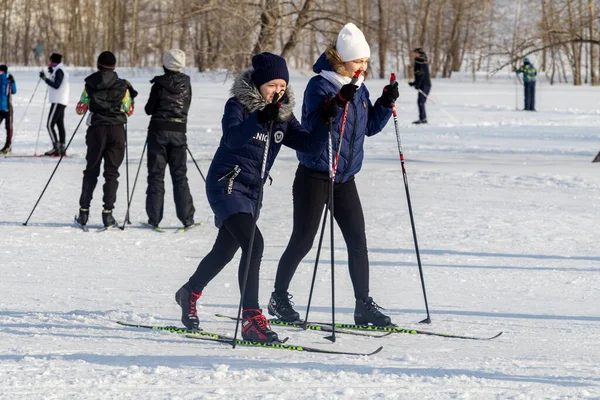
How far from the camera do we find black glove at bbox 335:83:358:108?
4.96 m

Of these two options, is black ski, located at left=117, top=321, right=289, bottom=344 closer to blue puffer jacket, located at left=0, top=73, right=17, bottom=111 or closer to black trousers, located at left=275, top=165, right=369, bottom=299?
black trousers, located at left=275, top=165, right=369, bottom=299

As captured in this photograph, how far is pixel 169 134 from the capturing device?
933cm

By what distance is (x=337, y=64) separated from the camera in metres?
5.33

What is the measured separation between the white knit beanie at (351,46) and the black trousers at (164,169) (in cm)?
424

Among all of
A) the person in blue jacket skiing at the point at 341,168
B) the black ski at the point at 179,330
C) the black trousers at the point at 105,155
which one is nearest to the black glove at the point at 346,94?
the person in blue jacket skiing at the point at 341,168

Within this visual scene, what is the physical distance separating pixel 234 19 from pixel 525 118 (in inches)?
463

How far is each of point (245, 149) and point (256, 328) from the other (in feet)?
3.02

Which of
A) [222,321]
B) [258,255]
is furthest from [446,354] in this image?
[222,321]

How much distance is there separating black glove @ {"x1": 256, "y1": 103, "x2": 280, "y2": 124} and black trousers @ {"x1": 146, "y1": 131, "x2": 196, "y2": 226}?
4.71 meters

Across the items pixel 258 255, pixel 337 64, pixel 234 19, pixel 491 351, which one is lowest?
pixel 491 351

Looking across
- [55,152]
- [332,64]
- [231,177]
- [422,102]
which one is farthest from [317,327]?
[422,102]

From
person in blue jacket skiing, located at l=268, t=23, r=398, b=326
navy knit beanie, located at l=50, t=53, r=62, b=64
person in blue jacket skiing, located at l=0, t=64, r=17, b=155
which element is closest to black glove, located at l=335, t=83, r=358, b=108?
person in blue jacket skiing, located at l=268, t=23, r=398, b=326

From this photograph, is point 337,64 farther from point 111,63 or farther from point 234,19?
point 234,19

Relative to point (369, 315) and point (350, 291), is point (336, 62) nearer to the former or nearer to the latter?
point (369, 315)
